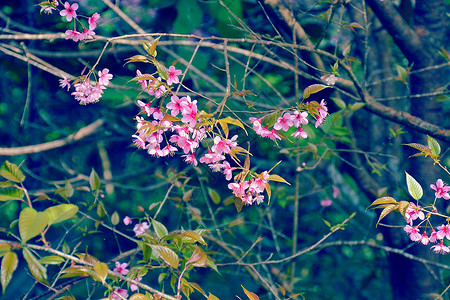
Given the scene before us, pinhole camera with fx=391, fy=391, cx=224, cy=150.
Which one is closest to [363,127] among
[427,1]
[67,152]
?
[427,1]

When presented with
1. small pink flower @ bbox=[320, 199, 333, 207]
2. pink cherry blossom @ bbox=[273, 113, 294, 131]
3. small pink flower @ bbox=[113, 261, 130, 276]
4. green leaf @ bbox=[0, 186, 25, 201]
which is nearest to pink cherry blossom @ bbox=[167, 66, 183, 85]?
pink cherry blossom @ bbox=[273, 113, 294, 131]

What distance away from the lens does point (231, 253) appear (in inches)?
64.2

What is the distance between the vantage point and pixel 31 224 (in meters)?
0.76

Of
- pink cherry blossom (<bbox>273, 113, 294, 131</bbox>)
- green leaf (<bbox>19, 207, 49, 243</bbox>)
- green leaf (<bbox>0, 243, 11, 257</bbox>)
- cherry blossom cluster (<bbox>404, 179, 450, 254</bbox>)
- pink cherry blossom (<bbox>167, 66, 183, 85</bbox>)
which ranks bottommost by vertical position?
green leaf (<bbox>0, 243, 11, 257</bbox>)

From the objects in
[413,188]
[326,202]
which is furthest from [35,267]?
[326,202]

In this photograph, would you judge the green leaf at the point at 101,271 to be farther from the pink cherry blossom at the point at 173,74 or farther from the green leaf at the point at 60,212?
the pink cherry blossom at the point at 173,74

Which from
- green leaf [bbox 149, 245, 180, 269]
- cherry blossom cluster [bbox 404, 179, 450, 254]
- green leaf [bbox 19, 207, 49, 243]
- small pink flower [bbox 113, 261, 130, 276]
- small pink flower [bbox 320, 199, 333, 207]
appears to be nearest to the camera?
green leaf [bbox 19, 207, 49, 243]

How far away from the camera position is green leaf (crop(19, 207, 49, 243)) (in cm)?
75

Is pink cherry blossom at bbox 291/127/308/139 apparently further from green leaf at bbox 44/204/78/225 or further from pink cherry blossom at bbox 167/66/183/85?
green leaf at bbox 44/204/78/225

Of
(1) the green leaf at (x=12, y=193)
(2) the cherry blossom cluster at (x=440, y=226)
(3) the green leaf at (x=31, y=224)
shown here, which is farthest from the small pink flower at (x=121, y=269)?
(2) the cherry blossom cluster at (x=440, y=226)

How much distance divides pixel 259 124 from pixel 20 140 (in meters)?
1.42

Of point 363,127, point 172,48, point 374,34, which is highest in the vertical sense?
point 374,34

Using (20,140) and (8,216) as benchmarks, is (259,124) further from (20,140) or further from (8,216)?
(8,216)

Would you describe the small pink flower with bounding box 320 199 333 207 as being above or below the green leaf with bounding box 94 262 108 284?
below
